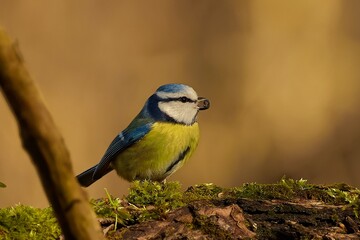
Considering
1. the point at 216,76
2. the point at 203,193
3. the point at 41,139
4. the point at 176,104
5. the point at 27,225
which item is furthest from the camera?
the point at 216,76

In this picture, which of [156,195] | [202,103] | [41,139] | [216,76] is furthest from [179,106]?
[41,139]

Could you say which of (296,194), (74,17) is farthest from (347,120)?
(296,194)

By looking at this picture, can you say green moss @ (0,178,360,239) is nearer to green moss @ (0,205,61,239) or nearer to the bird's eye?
green moss @ (0,205,61,239)

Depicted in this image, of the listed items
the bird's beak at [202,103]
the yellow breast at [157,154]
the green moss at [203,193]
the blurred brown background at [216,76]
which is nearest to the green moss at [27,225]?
the green moss at [203,193]

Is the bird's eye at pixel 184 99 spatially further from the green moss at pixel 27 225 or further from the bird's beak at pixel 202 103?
A: the green moss at pixel 27 225

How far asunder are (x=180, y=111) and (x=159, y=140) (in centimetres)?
23

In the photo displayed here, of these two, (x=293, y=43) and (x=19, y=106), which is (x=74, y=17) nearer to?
(x=293, y=43)

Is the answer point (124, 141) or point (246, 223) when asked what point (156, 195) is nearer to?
point (246, 223)

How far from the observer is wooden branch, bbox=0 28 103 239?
2.70ft

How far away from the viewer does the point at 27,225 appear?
167 cm

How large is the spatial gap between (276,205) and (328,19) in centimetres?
272

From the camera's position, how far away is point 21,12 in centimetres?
392

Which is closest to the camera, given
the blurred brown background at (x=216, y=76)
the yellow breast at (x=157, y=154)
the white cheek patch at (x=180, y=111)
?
the yellow breast at (x=157, y=154)

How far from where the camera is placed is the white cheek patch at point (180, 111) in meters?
3.09
